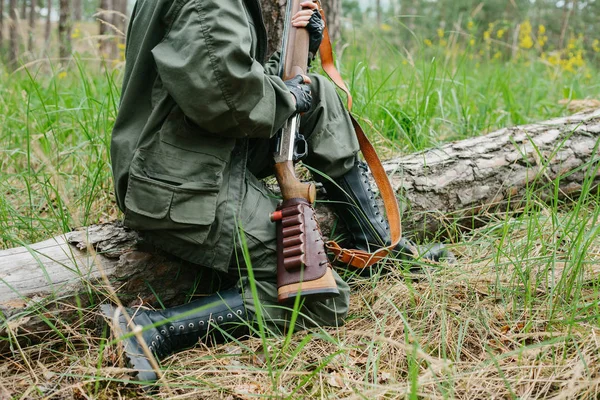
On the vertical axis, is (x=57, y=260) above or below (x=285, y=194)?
below

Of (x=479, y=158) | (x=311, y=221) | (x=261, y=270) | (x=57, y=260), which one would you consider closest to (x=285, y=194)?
(x=311, y=221)

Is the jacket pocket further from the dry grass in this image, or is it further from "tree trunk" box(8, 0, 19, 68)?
"tree trunk" box(8, 0, 19, 68)

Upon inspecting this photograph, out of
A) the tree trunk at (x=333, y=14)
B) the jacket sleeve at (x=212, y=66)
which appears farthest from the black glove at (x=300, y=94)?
the tree trunk at (x=333, y=14)

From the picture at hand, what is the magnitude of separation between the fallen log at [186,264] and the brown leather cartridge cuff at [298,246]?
16.9 inches

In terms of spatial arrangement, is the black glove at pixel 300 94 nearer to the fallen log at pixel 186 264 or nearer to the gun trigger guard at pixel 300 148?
the gun trigger guard at pixel 300 148

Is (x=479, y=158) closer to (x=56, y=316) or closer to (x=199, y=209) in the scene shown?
(x=199, y=209)

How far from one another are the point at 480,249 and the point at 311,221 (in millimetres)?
945

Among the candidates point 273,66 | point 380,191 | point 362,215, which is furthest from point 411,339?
point 273,66

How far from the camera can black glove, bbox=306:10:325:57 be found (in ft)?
8.19

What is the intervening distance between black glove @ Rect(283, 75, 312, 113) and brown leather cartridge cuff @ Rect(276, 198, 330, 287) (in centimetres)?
41

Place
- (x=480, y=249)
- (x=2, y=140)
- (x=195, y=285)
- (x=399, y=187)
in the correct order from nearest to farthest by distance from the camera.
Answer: (x=195, y=285) → (x=480, y=249) → (x=399, y=187) → (x=2, y=140)

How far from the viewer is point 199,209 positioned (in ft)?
6.74

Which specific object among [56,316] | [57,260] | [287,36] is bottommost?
[56,316]

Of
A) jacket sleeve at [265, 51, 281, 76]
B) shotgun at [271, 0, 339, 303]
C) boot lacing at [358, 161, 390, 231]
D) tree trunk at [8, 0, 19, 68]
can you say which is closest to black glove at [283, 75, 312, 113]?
shotgun at [271, 0, 339, 303]
